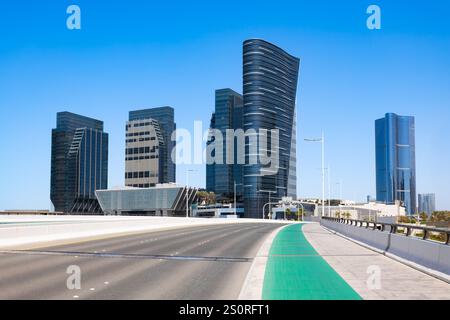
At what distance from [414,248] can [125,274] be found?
875 cm

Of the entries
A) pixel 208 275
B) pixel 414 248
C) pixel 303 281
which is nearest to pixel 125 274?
pixel 208 275

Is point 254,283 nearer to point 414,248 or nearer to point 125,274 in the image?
point 125,274

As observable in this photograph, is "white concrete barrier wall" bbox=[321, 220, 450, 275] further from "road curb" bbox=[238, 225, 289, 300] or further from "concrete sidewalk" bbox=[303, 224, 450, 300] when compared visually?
"road curb" bbox=[238, 225, 289, 300]

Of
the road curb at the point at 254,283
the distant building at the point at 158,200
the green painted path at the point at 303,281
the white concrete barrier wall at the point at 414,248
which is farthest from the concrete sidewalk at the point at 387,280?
the distant building at the point at 158,200

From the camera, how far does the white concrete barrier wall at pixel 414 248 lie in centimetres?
1316

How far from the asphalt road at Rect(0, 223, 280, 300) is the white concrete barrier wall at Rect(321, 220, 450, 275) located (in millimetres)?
5044

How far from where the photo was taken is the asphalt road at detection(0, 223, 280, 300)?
35.2 ft

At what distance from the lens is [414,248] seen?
16016mm

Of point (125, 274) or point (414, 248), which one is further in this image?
point (414, 248)

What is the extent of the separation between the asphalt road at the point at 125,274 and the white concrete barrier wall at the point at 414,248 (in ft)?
16.5

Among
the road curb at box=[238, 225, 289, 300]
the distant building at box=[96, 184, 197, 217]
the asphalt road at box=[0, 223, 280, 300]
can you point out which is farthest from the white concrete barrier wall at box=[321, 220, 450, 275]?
the distant building at box=[96, 184, 197, 217]

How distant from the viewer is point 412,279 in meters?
12.8
